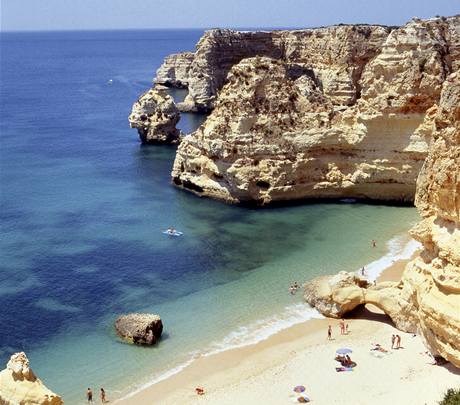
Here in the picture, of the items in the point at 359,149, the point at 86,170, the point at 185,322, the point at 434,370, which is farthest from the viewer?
the point at 86,170

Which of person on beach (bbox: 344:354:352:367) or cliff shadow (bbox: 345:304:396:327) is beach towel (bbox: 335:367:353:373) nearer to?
person on beach (bbox: 344:354:352:367)

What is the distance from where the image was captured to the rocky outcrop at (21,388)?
17391 millimetres

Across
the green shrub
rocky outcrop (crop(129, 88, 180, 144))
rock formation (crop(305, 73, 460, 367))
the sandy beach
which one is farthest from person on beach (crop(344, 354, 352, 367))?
rocky outcrop (crop(129, 88, 180, 144))

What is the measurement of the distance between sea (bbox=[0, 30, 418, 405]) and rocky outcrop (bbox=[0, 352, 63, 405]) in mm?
7261

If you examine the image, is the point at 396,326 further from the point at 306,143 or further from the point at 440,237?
the point at 306,143

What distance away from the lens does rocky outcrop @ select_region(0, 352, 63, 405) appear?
17.4m

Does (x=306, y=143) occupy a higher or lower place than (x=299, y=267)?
higher

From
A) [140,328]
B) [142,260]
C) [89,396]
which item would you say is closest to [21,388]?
[89,396]

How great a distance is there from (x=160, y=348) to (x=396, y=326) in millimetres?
10842

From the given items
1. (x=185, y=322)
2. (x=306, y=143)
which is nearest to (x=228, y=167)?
(x=306, y=143)

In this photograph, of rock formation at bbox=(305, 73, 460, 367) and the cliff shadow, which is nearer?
rock formation at bbox=(305, 73, 460, 367)

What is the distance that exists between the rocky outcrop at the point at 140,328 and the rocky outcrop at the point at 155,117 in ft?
138

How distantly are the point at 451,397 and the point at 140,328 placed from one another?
13.9m

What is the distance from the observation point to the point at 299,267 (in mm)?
36844
